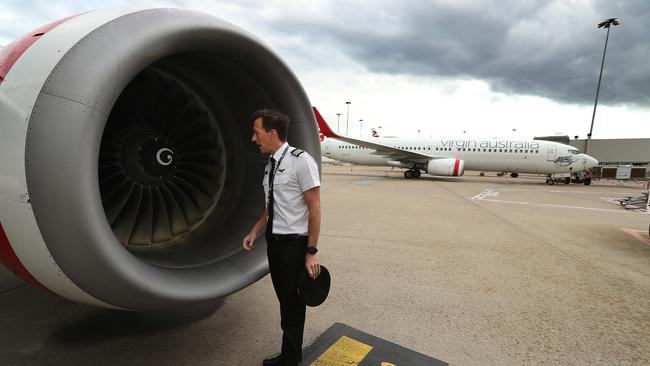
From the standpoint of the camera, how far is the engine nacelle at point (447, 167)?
17.0 meters

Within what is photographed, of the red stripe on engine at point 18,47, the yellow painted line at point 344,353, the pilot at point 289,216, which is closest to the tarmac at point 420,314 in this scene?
the yellow painted line at point 344,353

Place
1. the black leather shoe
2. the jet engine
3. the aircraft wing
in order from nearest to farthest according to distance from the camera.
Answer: the jet engine → the black leather shoe → the aircraft wing

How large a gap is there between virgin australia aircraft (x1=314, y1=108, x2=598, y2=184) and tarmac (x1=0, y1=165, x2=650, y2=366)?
13.5 m

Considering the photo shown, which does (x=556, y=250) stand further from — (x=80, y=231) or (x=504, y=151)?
(x=504, y=151)

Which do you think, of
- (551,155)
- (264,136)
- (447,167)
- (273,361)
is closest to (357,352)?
(273,361)

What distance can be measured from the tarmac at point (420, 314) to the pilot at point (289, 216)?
0.44 meters

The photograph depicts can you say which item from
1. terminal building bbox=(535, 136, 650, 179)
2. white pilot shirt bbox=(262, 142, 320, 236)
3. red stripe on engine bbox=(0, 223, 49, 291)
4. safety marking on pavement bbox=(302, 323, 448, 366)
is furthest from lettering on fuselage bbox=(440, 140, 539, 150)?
terminal building bbox=(535, 136, 650, 179)

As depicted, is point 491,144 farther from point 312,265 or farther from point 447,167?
point 312,265

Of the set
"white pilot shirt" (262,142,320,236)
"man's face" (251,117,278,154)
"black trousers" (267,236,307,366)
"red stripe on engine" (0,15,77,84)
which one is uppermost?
"red stripe on engine" (0,15,77,84)

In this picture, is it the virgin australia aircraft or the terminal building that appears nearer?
the virgin australia aircraft

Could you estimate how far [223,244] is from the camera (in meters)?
2.32

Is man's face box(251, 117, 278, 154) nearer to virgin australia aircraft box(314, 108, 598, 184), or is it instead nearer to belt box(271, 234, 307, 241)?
belt box(271, 234, 307, 241)

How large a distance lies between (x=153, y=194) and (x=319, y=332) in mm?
1613

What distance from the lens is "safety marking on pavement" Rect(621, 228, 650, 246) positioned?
5356 mm
